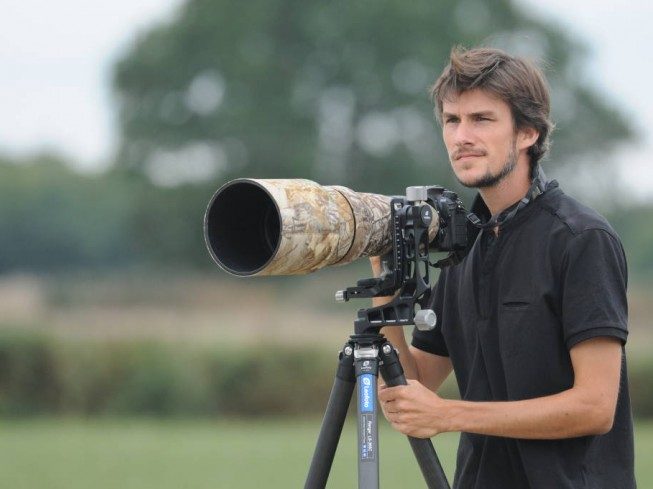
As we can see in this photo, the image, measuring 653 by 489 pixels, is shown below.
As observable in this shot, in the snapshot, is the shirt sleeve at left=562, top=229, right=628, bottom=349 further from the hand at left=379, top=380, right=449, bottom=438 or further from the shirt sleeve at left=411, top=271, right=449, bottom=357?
the shirt sleeve at left=411, top=271, right=449, bottom=357

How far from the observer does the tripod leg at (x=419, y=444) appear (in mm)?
3404

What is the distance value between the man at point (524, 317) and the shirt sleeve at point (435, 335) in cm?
15

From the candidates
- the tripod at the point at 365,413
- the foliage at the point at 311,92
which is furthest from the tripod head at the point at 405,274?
the foliage at the point at 311,92

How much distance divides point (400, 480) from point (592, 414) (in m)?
7.37

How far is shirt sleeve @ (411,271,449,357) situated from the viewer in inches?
152

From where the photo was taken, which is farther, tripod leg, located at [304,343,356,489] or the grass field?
the grass field

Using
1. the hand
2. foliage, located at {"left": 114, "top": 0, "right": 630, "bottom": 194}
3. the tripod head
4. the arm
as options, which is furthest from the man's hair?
foliage, located at {"left": 114, "top": 0, "right": 630, "bottom": 194}

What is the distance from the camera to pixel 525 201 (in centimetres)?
351

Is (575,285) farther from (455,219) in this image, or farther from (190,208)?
(190,208)

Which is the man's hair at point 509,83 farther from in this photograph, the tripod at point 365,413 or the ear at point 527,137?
the tripod at point 365,413

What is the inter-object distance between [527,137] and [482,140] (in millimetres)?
159

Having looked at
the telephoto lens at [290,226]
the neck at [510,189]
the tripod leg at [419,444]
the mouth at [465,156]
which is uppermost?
the mouth at [465,156]

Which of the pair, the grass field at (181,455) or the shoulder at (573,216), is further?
the grass field at (181,455)

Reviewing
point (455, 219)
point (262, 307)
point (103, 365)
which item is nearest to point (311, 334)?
point (103, 365)
